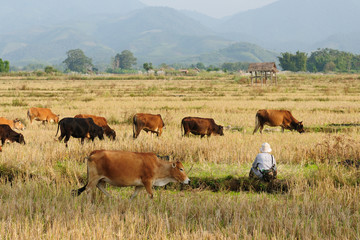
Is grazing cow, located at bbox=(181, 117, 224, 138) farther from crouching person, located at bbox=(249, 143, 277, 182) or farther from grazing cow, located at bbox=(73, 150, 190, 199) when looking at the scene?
grazing cow, located at bbox=(73, 150, 190, 199)

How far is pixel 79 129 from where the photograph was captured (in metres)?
11.9

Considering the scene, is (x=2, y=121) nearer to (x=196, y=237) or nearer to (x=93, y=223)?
(x=93, y=223)

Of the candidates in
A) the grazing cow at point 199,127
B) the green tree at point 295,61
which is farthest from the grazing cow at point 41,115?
the green tree at point 295,61

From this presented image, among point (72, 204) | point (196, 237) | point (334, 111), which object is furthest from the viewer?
point (334, 111)

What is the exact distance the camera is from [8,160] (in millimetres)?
9039

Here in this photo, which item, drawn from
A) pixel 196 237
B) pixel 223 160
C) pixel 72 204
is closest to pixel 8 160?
pixel 72 204

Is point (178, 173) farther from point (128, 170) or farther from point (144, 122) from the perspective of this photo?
point (144, 122)

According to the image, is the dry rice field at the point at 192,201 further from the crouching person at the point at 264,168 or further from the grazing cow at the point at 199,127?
the grazing cow at the point at 199,127

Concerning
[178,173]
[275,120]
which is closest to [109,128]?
[275,120]

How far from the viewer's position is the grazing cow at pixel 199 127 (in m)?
13.6

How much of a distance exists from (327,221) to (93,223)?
3437mm

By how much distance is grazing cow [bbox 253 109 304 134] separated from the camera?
15.2m

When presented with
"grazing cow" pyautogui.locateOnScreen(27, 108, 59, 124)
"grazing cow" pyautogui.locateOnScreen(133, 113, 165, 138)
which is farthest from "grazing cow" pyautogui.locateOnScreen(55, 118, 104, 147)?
"grazing cow" pyautogui.locateOnScreen(27, 108, 59, 124)

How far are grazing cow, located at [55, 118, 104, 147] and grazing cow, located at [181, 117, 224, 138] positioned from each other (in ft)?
9.54
